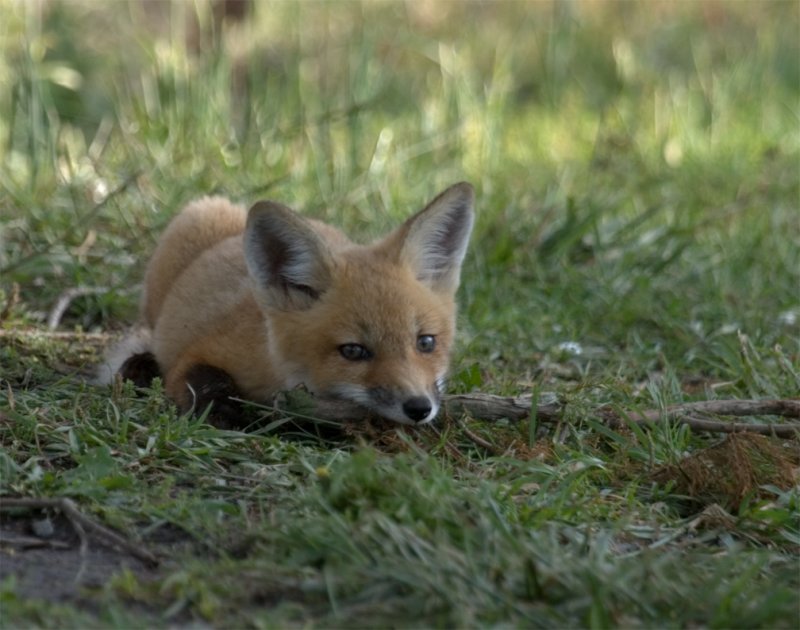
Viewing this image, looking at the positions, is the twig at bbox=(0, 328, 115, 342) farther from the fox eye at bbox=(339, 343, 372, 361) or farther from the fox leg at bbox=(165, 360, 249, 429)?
the fox eye at bbox=(339, 343, 372, 361)

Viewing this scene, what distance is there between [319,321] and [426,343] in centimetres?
37

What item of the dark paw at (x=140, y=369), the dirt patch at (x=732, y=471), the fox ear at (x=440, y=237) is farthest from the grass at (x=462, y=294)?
the fox ear at (x=440, y=237)

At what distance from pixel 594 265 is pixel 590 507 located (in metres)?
3.34

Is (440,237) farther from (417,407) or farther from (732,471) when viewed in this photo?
(732,471)

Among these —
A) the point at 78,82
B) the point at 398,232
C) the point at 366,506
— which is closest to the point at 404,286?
the point at 398,232

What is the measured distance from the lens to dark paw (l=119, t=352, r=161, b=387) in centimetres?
455

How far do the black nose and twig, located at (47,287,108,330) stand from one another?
82.2 inches

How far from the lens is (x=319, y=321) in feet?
13.1

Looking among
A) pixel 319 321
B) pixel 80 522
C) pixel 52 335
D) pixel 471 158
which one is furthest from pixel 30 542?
pixel 471 158

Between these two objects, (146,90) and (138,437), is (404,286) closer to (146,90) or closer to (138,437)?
(138,437)

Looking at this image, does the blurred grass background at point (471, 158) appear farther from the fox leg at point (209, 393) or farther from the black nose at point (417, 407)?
the black nose at point (417, 407)

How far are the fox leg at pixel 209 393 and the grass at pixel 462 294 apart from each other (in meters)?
0.17

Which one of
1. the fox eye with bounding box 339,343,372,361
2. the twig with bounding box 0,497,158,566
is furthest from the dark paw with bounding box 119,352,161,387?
the twig with bounding box 0,497,158,566

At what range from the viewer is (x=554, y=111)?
9141 mm
